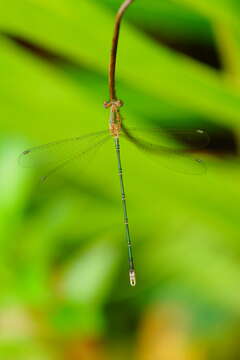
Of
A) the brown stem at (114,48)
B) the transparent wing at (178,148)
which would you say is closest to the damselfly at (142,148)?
the transparent wing at (178,148)

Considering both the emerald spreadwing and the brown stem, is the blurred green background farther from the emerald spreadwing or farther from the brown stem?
the brown stem

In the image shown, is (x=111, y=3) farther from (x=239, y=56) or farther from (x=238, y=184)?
(x=238, y=184)

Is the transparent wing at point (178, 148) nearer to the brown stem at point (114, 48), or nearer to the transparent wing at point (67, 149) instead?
the transparent wing at point (67, 149)

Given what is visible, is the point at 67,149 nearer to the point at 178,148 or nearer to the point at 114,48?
the point at 178,148

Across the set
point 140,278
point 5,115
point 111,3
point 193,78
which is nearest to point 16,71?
point 5,115

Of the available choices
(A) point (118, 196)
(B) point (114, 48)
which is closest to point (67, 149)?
(A) point (118, 196)
